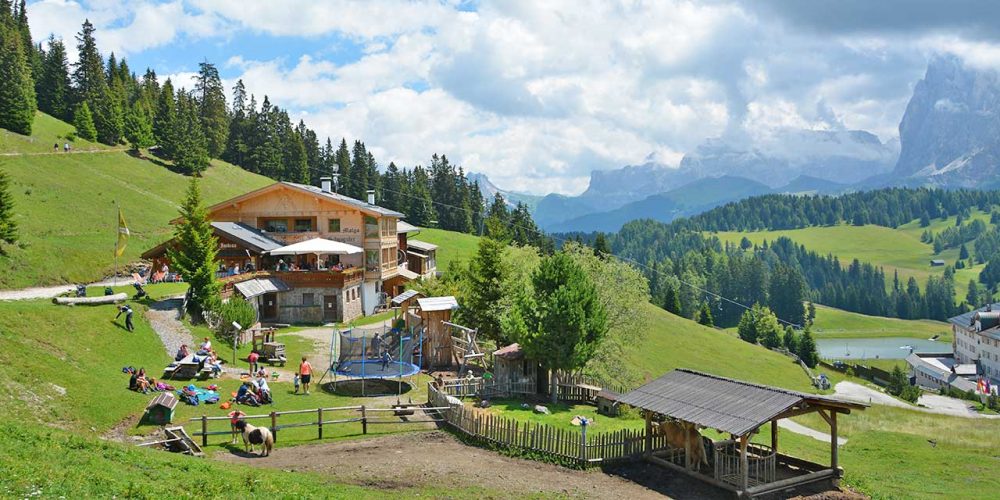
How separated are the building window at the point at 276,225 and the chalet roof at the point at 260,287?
34.7 feet

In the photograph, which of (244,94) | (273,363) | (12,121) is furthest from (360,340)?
(244,94)

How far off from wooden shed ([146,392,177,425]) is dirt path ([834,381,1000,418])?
7108 cm

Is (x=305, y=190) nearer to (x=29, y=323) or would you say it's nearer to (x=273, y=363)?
(x=273, y=363)

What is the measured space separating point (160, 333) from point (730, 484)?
28.3 metres

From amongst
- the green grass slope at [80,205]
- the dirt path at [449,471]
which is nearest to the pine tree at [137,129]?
the green grass slope at [80,205]

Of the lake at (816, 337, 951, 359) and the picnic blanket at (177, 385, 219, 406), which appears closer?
the picnic blanket at (177, 385, 219, 406)

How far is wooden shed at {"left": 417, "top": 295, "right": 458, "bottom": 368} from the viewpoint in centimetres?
4045

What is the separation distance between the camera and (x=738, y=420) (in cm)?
2327

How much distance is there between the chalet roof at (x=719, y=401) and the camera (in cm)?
2330

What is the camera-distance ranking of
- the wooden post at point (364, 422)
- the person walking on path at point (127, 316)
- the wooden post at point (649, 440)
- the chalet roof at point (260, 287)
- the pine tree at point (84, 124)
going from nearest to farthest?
the wooden post at point (649, 440)
the wooden post at point (364, 422)
the person walking on path at point (127, 316)
the chalet roof at point (260, 287)
the pine tree at point (84, 124)

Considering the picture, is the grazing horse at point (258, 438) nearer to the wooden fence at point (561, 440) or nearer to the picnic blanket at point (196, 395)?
the picnic blanket at point (196, 395)

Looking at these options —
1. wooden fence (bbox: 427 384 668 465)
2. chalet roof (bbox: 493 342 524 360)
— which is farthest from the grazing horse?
chalet roof (bbox: 493 342 524 360)

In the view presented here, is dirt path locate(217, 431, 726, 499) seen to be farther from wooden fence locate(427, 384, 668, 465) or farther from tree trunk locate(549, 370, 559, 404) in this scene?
tree trunk locate(549, 370, 559, 404)

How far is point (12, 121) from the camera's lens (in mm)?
85688
